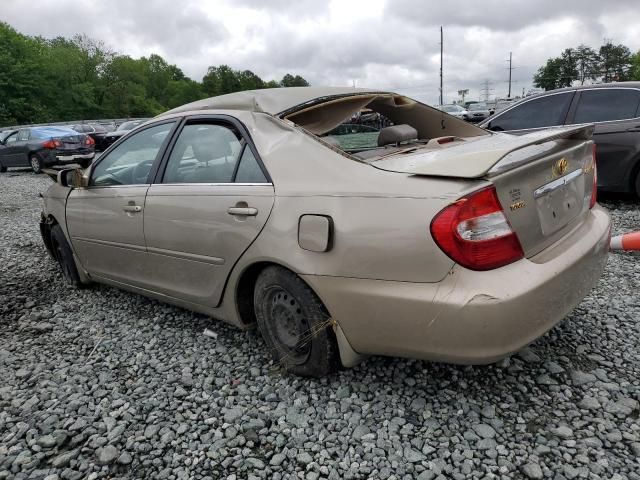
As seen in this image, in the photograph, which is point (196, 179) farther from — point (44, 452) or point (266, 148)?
point (44, 452)

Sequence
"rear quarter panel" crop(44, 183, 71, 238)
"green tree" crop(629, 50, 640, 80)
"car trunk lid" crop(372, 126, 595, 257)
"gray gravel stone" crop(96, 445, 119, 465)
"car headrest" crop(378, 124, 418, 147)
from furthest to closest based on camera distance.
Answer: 1. "green tree" crop(629, 50, 640, 80)
2. "rear quarter panel" crop(44, 183, 71, 238)
3. "car headrest" crop(378, 124, 418, 147)
4. "gray gravel stone" crop(96, 445, 119, 465)
5. "car trunk lid" crop(372, 126, 595, 257)

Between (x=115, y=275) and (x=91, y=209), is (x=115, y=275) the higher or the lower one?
the lower one

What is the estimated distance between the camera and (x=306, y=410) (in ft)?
7.89

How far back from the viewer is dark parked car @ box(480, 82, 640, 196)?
20.1 feet

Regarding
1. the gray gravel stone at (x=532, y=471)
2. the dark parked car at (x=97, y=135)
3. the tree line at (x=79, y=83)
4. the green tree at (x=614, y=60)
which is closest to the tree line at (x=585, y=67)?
the green tree at (x=614, y=60)

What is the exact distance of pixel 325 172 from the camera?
2.31 metres

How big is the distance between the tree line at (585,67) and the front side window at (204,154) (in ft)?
279

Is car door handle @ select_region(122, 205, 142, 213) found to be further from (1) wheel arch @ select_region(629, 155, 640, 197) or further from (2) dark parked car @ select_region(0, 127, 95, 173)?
(2) dark parked car @ select_region(0, 127, 95, 173)

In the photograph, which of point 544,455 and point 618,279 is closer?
point 544,455

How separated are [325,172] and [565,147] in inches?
48.1

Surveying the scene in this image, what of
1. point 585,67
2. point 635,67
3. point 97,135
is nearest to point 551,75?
point 585,67

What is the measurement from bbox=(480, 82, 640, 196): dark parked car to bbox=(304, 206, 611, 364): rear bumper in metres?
4.66

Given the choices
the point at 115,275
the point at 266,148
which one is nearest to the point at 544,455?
→ the point at 266,148

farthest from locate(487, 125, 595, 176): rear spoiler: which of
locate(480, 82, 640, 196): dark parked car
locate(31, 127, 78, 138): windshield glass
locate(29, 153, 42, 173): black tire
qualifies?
locate(29, 153, 42, 173): black tire
